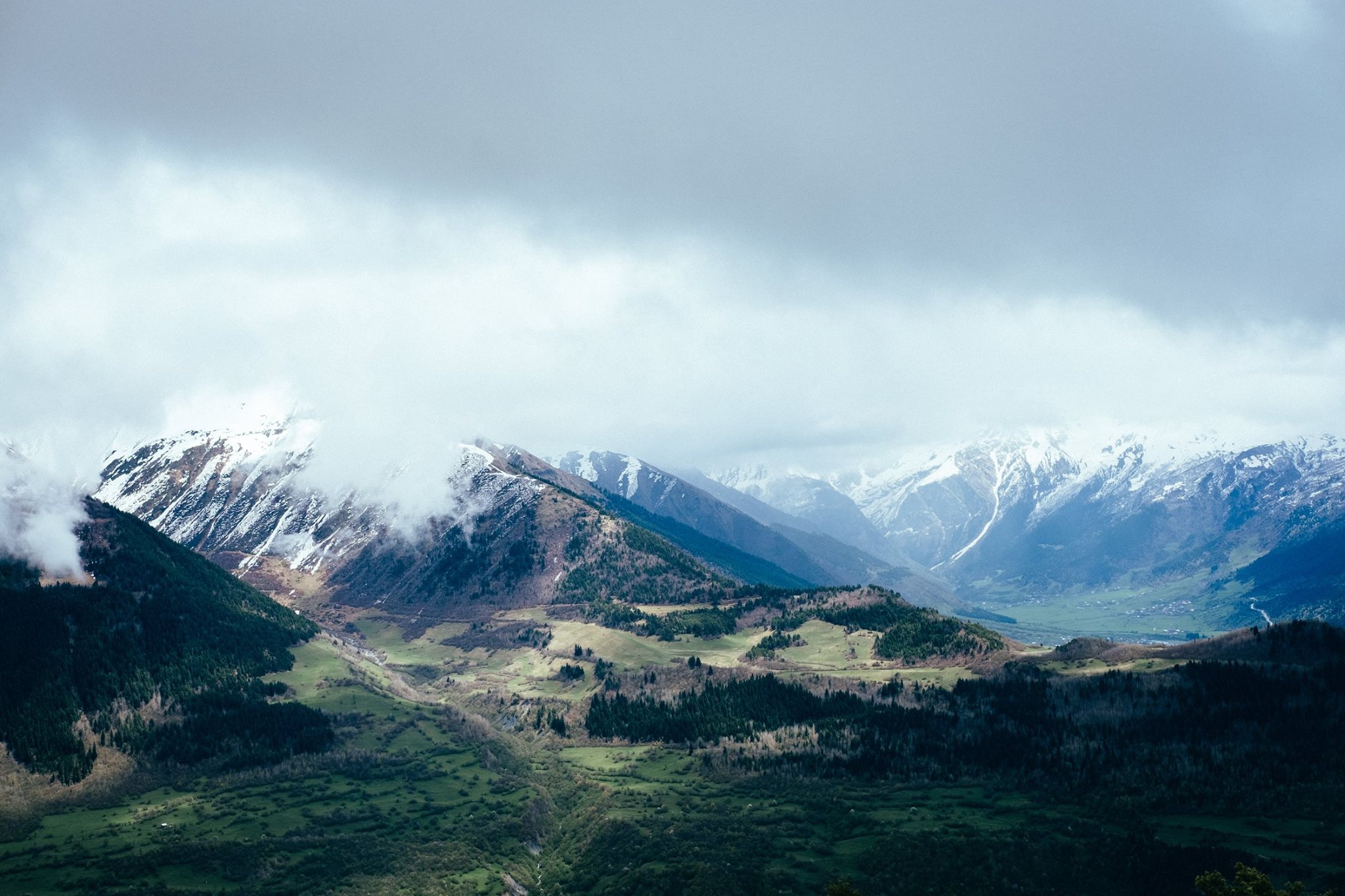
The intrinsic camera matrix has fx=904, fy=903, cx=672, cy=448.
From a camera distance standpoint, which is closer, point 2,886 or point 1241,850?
point 1241,850

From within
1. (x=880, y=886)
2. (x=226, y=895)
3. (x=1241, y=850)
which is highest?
(x=1241, y=850)

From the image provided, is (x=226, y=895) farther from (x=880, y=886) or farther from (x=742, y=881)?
(x=880, y=886)

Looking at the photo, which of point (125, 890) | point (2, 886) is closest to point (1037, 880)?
point (125, 890)

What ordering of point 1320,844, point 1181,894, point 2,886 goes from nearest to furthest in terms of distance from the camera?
1. point 1181,894
2. point 1320,844
3. point 2,886

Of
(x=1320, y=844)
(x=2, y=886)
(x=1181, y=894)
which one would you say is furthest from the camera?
(x=2, y=886)

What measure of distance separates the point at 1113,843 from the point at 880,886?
52586 millimetres

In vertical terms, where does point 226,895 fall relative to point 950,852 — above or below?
below

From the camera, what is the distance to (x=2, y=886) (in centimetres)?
19700

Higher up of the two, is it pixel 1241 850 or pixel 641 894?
pixel 1241 850

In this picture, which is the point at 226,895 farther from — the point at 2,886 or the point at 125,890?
the point at 2,886

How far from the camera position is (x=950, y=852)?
200 meters

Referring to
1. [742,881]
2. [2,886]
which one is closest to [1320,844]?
[742,881]

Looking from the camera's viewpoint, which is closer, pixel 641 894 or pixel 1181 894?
pixel 1181 894

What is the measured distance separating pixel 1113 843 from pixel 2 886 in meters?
242
